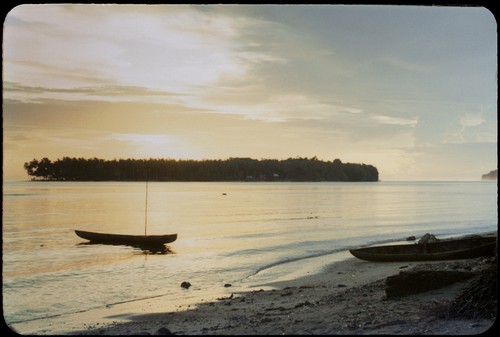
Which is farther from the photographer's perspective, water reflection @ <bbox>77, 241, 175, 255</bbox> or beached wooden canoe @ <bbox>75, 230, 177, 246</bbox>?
beached wooden canoe @ <bbox>75, 230, 177, 246</bbox>

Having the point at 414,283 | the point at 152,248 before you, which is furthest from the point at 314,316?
the point at 152,248

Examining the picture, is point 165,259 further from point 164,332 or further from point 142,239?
point 164,332

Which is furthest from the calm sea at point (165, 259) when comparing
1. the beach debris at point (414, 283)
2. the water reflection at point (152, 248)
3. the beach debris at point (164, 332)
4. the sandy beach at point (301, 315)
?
the beach debris at point (414, 283)

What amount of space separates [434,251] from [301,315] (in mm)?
9582

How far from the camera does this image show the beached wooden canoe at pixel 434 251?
53.6 feet

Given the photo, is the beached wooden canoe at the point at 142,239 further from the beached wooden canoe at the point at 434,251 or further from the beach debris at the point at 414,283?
the beach debris at the point at 414,283

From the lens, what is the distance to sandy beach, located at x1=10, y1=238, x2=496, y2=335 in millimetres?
8141

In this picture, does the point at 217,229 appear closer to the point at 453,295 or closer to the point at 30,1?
the point at 453,295

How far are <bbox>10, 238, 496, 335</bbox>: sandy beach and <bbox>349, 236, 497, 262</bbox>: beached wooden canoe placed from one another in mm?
2541

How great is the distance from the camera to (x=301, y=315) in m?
9.80

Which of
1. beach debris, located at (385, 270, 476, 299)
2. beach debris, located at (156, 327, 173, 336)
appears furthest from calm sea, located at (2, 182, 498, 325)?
beach debris, located at (385, 270, 476, 299)

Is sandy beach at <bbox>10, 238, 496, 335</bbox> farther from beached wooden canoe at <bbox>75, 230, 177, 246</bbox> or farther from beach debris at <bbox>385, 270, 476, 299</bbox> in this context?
beached wooden canoe at <bbox>75, 230, 177, 246</bbox>

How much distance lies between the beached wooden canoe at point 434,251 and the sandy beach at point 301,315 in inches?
100

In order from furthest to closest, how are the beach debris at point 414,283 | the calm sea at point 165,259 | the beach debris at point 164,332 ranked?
the calm sea at point 165,259
the beach debris at point 414,283
the beach debris at point 164,332
